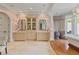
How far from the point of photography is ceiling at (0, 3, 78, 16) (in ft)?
12.3

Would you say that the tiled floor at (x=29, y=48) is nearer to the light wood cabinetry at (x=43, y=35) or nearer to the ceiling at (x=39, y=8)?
the light wood cabinetry at (x=43, y=35)

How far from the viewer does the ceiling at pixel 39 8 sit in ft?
12.3

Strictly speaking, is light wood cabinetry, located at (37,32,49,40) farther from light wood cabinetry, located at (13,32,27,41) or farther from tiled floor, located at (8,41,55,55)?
light wood cabinetry, located at (13,32,27,41)

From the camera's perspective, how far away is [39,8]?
384 cm

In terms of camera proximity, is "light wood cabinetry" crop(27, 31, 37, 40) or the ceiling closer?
the ceiling

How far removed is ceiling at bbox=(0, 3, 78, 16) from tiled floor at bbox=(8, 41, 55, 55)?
24.7 inches

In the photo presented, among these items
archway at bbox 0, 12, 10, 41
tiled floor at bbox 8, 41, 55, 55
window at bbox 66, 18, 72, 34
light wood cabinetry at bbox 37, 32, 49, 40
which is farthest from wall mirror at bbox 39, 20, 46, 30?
archway at bbox 0, 12, 10, 41

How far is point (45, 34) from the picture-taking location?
12.8 feet

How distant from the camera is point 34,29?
3879 millimetres

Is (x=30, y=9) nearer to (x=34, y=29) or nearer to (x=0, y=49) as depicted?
(x=34, y=29)

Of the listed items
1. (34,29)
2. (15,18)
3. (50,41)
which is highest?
(15,18)

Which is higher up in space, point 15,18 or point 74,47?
point 15,18
